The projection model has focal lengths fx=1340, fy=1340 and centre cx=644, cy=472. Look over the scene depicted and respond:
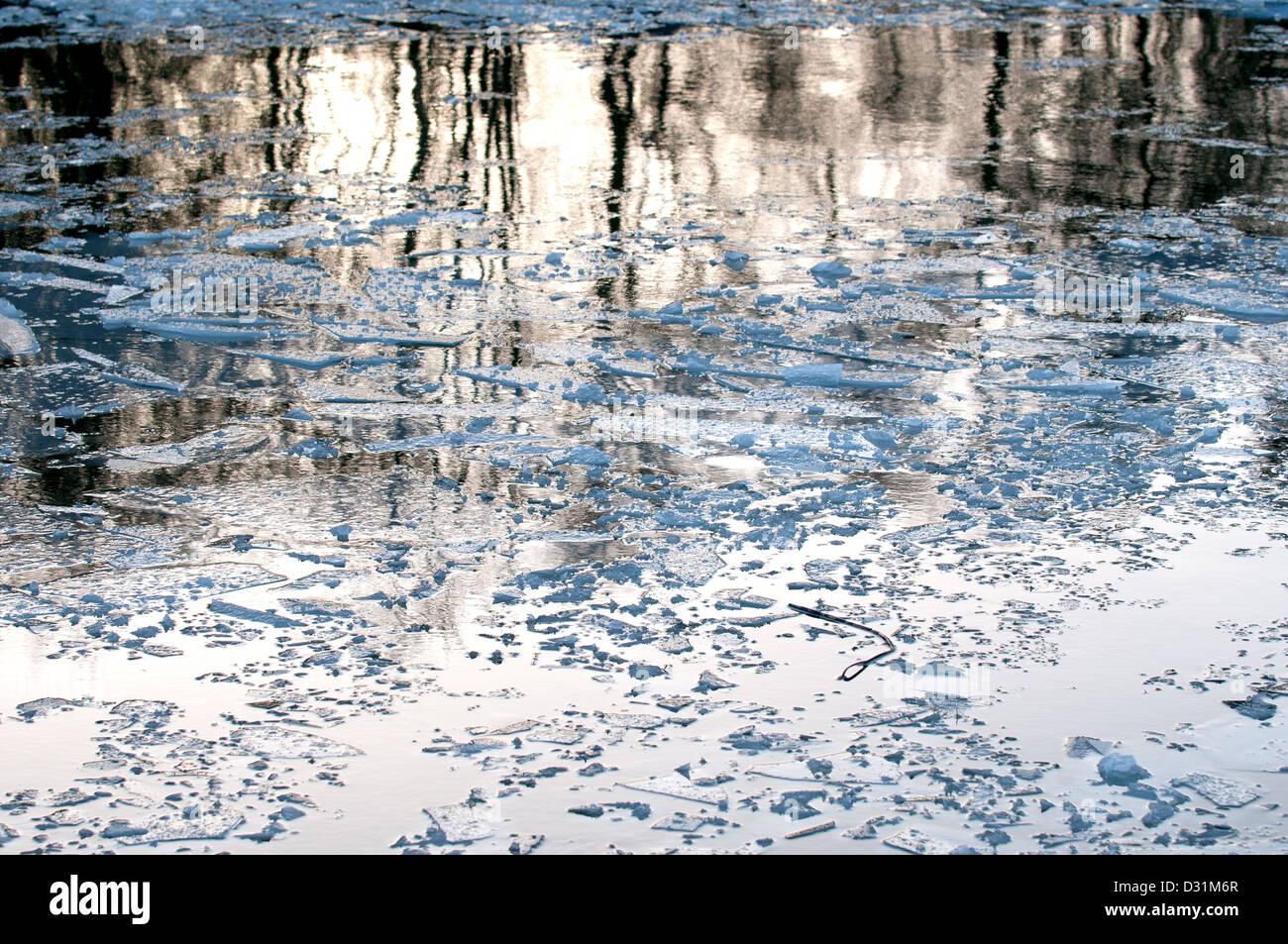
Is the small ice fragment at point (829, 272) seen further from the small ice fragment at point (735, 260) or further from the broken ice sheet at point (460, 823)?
the broken ice sheet at point (460, 823)

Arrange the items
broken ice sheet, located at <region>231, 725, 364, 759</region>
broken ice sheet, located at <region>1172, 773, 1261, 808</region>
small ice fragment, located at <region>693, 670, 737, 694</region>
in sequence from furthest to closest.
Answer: small ice fragment, located at <region>693, 670, 737, 694</region> → broken ice sheet, located at <region>231, 725, 364, 759</region> → broken ice sheet, located at <region>1172, 773, 1261, 808</region>

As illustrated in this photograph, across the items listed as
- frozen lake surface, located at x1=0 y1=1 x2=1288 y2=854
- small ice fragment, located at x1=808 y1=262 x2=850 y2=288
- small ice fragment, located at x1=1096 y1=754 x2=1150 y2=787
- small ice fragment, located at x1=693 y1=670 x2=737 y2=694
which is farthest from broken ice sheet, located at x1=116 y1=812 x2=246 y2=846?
small ice fragment, located at x1=808 y1=262 x2=850 y2=288

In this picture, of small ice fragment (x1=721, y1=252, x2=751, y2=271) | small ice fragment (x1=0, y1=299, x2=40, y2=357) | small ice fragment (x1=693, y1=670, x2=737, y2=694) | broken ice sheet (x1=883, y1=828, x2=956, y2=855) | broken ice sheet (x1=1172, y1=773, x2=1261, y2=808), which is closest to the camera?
broken ice sheet (x1=883, y1=828, x2=956, y2=855)

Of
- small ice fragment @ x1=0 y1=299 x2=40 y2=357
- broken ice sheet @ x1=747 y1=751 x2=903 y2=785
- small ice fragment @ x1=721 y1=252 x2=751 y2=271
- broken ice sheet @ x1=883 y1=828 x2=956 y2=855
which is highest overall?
small ice fragment @ x1=721 y1=252 x2=751 y2=271

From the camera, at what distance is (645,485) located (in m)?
4.73

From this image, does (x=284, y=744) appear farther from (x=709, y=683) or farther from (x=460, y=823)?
(x=709, y=683)

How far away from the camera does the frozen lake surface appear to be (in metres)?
3.22

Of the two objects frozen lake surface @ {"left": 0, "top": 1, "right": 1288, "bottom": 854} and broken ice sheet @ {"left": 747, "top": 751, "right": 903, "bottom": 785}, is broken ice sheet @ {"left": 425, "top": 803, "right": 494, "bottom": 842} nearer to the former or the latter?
frozen lake surface @ {"left": 0, "top": 1, "right": 1288, "bottom": 854}

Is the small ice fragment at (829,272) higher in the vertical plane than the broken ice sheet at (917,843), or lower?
higher

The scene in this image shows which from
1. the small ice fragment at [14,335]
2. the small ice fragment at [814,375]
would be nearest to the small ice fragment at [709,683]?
the small ice fragment at [814,375]

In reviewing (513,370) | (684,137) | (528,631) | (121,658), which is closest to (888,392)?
(513,370)

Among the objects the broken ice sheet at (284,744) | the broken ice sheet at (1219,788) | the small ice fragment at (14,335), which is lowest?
the broken ice sheet at (1219,788)

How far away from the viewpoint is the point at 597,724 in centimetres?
343

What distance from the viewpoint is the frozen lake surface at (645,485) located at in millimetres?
3219
